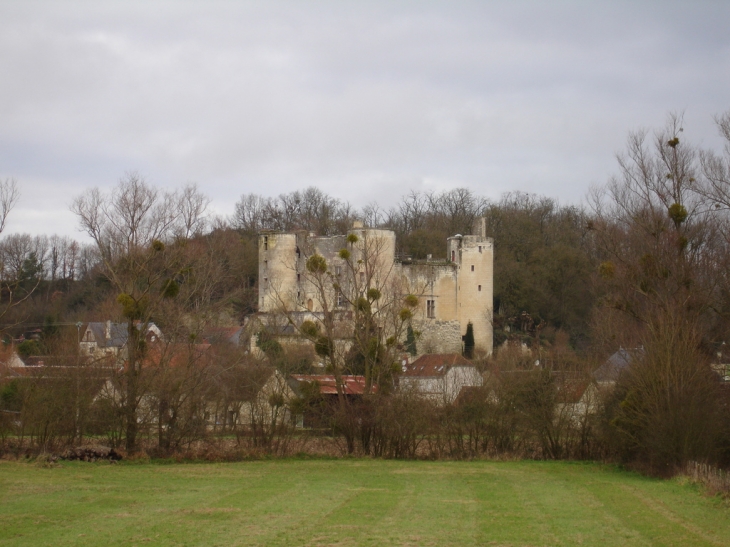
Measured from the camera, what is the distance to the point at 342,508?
12.0m

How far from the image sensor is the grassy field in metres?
9.69

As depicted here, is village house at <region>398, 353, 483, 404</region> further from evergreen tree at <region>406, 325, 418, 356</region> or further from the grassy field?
evergreen tree at <region>406, 325, 418, 356</region>

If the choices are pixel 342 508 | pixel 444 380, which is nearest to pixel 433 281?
pixel 444 380

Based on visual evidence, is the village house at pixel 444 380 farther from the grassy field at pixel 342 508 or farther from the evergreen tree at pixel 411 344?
the evergreen tree at pixel 411 344

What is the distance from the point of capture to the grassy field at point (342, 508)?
9688 millimetres

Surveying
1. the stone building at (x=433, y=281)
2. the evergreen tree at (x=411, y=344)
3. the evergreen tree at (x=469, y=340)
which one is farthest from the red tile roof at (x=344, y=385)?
the evergreen tree at (x=469, y=340)

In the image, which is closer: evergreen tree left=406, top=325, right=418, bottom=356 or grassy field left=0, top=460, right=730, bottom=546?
grassy field left=0, top=460, right=730, bottom=546

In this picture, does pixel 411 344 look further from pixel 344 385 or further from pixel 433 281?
pixel 344 385

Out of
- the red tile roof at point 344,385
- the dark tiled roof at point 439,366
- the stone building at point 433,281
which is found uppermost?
the stone building at point 433,281

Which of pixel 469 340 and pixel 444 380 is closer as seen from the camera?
pixel 444 380

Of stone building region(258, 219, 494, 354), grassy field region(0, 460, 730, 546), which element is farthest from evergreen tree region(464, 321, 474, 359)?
grassy field region(0, 460, 730, 546)

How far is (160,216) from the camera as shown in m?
22.5

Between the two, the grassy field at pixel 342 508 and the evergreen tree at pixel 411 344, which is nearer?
the grassy field at pixel 342 508

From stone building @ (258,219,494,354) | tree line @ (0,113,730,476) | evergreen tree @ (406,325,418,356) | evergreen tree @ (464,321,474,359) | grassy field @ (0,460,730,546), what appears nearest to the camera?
grassy field @ (0,460,730,546)
